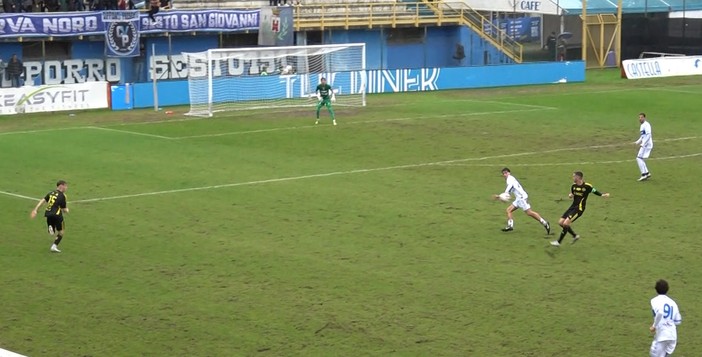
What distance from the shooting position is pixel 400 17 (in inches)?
2749

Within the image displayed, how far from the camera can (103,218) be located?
1128 inches

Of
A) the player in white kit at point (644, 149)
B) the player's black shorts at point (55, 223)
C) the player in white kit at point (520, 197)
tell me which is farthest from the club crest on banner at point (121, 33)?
the player in white kit at point (520, 197)

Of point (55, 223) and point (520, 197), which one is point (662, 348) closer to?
point (520, 197)

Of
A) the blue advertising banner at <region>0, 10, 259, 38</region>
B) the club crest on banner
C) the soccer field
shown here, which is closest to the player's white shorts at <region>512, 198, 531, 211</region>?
the soccer field

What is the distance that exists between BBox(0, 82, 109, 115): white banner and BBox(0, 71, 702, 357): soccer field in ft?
17.8

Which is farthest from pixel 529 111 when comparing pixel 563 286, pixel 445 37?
pixel 563 286

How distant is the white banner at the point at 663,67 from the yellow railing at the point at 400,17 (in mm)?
7340

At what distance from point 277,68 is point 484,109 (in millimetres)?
11466

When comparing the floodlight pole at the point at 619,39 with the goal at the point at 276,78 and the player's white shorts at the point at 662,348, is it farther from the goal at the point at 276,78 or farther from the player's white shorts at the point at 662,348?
the player's white shorts at the point at 662,348

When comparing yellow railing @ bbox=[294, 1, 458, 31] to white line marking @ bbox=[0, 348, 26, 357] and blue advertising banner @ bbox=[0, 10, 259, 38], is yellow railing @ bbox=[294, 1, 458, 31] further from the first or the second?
white line marking @ bbox=[0, 348, 26, 357]

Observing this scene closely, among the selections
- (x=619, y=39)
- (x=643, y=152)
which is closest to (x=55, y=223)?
(x=643, y=152)

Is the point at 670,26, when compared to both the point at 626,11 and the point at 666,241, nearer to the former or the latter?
the point at 626,11

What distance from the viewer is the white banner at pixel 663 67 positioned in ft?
219

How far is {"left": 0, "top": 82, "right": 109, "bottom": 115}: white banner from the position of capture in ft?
166
